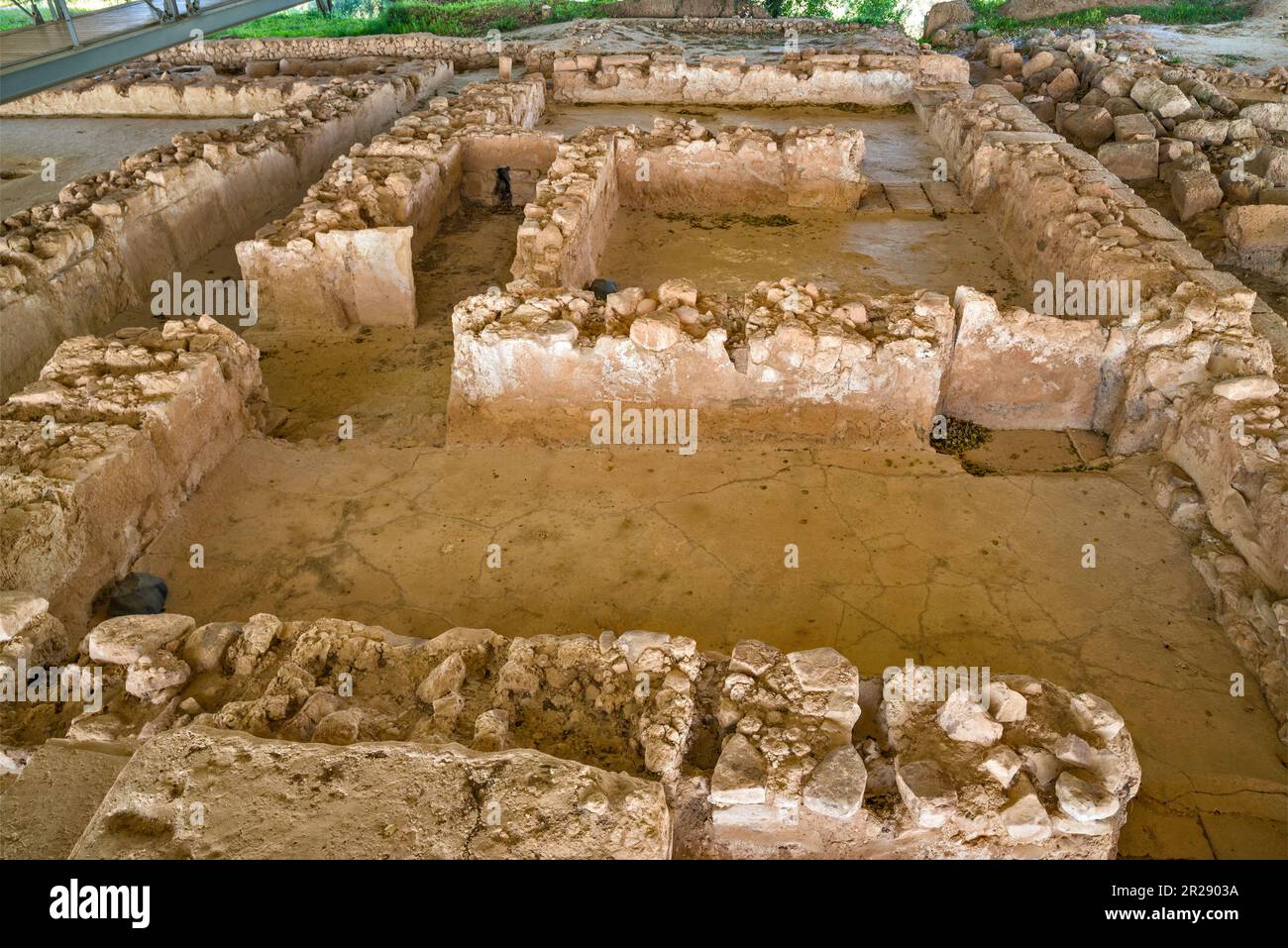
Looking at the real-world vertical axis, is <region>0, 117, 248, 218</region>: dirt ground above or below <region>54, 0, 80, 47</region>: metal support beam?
below

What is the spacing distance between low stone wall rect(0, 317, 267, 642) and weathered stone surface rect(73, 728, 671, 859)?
154 cm

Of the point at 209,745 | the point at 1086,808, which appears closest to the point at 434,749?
the point at 209,745

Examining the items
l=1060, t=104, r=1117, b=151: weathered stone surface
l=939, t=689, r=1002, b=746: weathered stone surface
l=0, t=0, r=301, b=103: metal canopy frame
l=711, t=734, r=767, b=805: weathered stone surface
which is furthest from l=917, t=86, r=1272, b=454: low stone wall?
l=0, t=0, r=301, b=103: metal canopy frame

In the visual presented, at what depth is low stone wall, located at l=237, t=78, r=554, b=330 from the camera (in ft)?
19.5

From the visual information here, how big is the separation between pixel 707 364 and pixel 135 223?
4.74 meters

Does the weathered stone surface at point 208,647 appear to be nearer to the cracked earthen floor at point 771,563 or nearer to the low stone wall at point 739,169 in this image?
the cracked earthen floor at point 771,563

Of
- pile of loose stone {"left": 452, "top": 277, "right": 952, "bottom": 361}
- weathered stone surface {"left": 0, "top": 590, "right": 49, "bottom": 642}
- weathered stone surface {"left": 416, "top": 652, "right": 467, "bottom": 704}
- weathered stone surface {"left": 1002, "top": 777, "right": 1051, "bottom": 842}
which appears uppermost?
pile of loose stone {"left": 452, "top": 277, "right": 952, "bottom": 361}

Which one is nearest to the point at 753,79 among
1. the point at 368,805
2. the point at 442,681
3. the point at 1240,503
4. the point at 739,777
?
the point at 1240,503

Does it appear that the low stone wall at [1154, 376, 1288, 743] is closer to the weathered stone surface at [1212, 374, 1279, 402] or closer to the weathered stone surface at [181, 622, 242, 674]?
the weathered stone surface at [1212, 374, 1279, 402]

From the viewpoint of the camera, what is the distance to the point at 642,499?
14.3ft

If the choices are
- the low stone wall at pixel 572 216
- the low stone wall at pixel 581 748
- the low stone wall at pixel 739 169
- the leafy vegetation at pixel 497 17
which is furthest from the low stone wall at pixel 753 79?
the low stone wall at pixel 581 748

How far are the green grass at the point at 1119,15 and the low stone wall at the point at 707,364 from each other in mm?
14797

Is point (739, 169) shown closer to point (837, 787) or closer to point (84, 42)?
point (84, 42)

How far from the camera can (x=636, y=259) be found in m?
7.10
